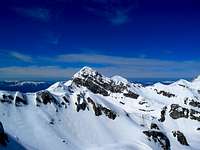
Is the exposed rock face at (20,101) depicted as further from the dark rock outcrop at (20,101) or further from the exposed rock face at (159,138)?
the exposed rock face at (159,138)

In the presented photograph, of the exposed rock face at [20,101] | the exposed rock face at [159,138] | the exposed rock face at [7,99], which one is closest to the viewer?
the exposed rock face at [7,99]

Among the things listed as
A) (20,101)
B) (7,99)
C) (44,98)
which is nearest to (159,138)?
(44,98)

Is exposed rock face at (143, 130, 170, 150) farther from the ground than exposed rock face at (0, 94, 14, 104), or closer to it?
closer to it

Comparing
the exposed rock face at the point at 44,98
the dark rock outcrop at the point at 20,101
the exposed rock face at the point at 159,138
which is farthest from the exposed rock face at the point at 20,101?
the exposed rock face at the point at 159,138

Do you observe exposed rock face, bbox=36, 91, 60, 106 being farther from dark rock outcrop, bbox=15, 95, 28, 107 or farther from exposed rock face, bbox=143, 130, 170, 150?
exposed rock face, bbox=143, 130, 170, 150

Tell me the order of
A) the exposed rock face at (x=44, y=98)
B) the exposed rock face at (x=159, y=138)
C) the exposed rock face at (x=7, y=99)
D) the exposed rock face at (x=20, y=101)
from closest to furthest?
the exposed rock face at (x=7, y=99) < the exposed rock face at (x=20, y=101) < the exposed rock face at (x=159, y=138) < the exposed rock face at (x=44, y=98)

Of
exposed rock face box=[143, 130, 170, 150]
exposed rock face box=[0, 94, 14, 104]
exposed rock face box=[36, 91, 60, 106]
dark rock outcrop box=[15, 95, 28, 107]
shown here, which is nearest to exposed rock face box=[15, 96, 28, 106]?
dark rock outcrop box=[15, 95, 28, 107]

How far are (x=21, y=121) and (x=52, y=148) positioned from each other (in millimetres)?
25473

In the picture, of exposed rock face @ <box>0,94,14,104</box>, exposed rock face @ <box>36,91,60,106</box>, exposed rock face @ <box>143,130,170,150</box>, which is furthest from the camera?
exposed rock face @ <box>36,91,60,106</box>

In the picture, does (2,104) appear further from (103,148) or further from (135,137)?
(135,137)

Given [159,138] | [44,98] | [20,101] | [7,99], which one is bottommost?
[159,138]

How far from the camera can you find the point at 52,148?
148750 millimetres

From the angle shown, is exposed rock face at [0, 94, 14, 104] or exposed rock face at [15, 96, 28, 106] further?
exposed rock face at [15, 96, 28, 106]

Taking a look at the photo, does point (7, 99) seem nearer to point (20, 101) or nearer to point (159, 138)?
point (20, 101)
